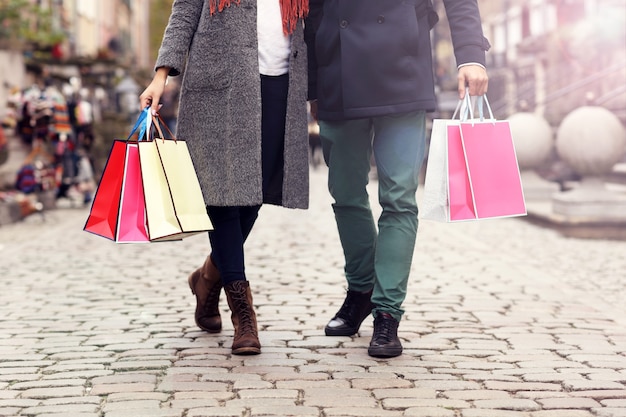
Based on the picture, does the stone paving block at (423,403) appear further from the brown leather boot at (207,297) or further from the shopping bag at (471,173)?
the brown leather boot at (207,297)

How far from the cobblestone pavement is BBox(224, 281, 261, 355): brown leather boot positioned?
86mm

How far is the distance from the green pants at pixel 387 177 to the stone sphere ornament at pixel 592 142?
6.41 m

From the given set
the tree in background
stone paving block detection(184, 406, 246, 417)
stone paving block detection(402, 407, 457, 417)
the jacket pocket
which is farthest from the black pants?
the tree in background

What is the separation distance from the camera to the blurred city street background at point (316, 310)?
367 cm

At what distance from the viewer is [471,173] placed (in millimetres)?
4270

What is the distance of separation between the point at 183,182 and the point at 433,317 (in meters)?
1.73

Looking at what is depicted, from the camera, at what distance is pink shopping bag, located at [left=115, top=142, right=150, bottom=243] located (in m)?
4.06

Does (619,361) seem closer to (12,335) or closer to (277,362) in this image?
(277,362)

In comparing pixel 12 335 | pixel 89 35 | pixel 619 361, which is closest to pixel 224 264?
pixel 12 335

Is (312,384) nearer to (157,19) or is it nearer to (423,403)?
(423,403)

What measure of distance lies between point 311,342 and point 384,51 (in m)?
1.24

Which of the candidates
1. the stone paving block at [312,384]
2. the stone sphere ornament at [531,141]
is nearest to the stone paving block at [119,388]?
the stone paving block at [312,384]

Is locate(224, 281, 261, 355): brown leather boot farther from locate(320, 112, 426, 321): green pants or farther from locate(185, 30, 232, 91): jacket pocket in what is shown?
locate(185, 30, 232, 91): jacket pocket

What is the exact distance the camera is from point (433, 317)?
541 cm
